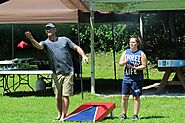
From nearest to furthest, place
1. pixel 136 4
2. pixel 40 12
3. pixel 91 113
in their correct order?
1. pixel 91 113
2. pixel 40 12
3. pixel 136 4

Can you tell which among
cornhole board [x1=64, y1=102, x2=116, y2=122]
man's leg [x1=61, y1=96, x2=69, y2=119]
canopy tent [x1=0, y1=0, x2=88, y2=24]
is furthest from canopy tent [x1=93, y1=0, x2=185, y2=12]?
man's leg [x1=61, y1=96, x2=69, y2=119]

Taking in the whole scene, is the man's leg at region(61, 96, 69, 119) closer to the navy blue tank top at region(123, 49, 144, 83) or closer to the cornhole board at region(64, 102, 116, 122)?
the cornhole board at region(64, 102, 116, 122)

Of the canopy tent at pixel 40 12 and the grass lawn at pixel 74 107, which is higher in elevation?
the canopy tent at pixel 40 12

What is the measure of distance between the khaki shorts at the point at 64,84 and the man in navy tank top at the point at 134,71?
38.4 inches

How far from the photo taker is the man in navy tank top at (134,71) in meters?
9.85

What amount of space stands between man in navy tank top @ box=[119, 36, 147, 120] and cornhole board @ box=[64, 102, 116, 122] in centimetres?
37

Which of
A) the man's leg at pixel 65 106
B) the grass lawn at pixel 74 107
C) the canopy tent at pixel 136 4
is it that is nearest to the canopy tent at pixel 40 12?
the canopy tent at pixel 136 4

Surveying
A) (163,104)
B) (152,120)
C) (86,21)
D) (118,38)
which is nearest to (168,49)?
(86,21)

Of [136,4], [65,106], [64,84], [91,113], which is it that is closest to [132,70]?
[91,113]

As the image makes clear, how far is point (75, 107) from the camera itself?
471 inches

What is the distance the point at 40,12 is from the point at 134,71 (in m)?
4.57

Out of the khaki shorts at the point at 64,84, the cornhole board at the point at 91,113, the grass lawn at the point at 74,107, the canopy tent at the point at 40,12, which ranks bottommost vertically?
the grass lawn at the point at 74,107

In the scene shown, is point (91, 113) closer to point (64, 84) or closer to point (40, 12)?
point (64, 84)

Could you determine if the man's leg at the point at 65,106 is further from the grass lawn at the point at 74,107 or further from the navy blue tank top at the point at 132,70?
the navy blue tank top at the point at 132,70
